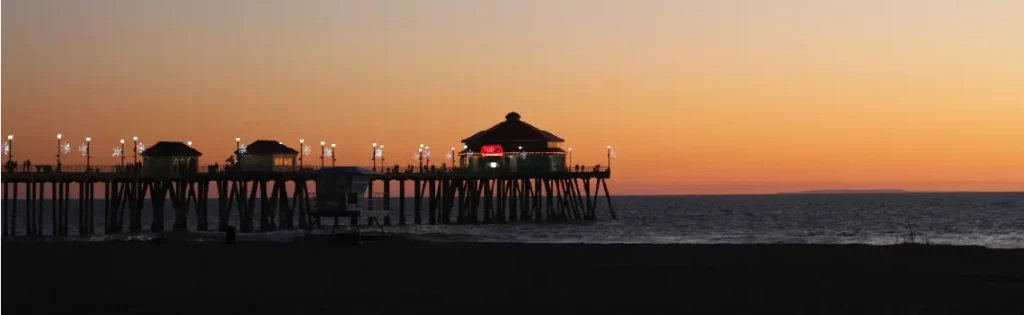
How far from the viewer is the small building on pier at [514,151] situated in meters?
89.9

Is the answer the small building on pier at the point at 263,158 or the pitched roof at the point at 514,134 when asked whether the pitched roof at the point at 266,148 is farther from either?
the pitched roof at the point at 514,134

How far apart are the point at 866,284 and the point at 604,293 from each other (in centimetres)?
662

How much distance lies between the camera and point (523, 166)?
90062mm

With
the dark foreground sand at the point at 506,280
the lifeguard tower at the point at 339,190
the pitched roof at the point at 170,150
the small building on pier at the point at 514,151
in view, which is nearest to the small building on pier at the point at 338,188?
the lifeguard tower at the point at 339,190

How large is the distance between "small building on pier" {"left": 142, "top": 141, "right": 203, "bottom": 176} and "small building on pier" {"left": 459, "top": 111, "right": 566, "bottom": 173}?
71.7 feet

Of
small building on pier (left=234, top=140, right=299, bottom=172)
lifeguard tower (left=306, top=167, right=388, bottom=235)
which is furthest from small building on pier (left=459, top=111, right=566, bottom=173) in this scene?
lifeguard tower (left=306, top=167, right=388, bottom=235)

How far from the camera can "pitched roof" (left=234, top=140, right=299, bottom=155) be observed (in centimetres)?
7894

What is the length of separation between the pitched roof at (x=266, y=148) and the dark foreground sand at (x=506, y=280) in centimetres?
3529

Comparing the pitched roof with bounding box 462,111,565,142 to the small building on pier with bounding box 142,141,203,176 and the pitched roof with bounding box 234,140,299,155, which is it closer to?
the pitched roof with bounding box 234,140,299,155

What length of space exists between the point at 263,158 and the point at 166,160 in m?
6.02

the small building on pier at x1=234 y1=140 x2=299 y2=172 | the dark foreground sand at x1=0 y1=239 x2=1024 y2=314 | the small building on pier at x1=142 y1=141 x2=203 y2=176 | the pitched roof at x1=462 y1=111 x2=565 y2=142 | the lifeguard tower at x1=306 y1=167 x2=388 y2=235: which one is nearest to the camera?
the dark foreground sand at x1=0 y1=239 x2=1024 y2=314

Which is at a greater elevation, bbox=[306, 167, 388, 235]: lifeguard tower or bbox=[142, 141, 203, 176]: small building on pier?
bbox=[142, 141, 203, 176]: small building on pier

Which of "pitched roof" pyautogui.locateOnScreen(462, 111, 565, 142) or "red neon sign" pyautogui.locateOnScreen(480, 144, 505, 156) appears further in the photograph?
"pitched roof" pyautogui.locateOnScreen(462, 111, 565, 142)

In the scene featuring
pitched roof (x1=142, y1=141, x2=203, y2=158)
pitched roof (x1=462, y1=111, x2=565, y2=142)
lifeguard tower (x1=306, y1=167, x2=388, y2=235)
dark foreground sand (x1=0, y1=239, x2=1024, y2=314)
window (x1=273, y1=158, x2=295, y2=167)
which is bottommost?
dark foreground sand (x1=0, y1=239, x2=1024, y2=314)
